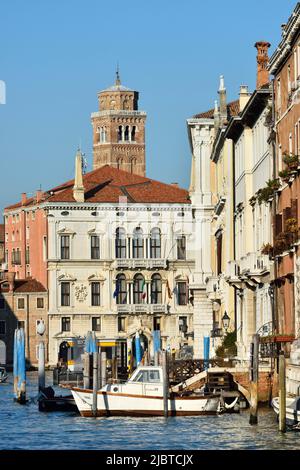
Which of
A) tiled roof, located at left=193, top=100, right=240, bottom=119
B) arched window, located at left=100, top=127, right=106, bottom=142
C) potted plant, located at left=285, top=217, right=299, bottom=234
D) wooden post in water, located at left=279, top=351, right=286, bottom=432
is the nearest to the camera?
wooden post in water, located at left=279, top=351, right=286, bottom=432

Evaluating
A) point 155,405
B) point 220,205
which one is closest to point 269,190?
point 155,405

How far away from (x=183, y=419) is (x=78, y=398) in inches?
128

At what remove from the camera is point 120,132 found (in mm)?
134625

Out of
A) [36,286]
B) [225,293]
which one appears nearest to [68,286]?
[36,286]

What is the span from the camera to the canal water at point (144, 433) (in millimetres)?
30141

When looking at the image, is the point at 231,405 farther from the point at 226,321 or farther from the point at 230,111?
the point at 230,111

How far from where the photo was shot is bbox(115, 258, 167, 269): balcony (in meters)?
89.4

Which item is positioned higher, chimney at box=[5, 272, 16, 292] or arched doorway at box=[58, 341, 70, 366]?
chimney at box=[5, 272, 16, 292]

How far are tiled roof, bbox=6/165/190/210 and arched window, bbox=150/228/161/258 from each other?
1.88 m

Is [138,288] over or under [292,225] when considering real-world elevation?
over

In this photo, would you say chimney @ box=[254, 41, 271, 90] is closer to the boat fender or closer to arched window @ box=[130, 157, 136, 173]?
the boat fender

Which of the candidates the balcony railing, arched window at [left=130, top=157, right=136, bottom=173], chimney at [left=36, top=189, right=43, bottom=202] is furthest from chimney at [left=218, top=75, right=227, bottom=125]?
arched window at [left=130, top=157, right=136, bottom=173]

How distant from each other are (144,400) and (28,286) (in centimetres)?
5585

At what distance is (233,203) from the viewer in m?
52.8
